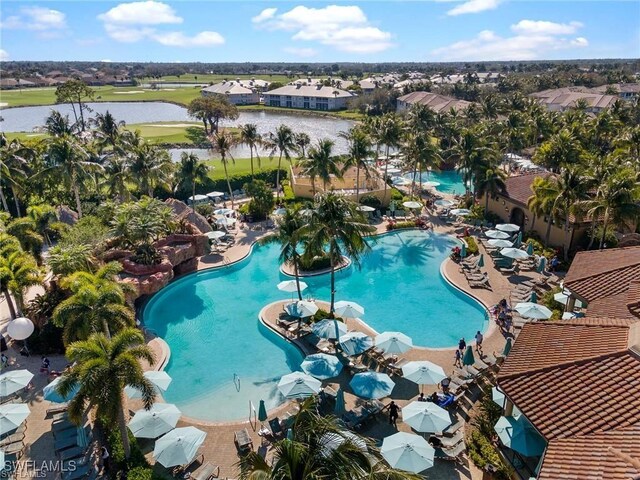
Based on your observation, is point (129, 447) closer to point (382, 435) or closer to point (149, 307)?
point (382, 435)

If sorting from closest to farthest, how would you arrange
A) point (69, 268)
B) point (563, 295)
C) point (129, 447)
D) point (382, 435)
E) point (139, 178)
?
point (129, 447) < point (382, 435) < point (69, 268) < point (563, 295) < point (139, 178)

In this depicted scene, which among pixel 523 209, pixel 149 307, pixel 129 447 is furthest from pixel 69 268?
pixel 523 209

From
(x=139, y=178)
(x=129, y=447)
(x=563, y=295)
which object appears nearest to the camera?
(x=129, y=447)

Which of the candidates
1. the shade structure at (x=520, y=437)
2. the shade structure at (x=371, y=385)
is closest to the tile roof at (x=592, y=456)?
the shade structure at (x=520, y=437)

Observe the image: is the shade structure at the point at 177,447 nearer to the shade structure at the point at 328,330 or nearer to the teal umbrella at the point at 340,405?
the teal umbrella at the point at 340,405

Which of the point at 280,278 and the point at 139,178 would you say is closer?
the point at 280,278

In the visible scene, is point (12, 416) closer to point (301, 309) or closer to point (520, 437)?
point (301, 309)

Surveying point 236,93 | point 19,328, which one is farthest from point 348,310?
point 236,93
